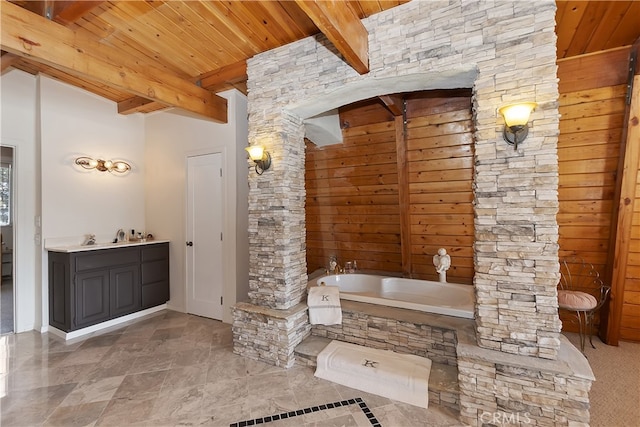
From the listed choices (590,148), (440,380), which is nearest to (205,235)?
(440,380)

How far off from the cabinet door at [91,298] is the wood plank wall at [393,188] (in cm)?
266

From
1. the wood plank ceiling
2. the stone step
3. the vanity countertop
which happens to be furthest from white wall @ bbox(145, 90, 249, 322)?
the stone step

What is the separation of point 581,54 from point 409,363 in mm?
3093

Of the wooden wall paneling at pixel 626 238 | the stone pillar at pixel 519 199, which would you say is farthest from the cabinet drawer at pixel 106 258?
the wooden wall paneling at pixel 626 238

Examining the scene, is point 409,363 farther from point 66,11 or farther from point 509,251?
point 66,11

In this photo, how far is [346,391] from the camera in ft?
7.02

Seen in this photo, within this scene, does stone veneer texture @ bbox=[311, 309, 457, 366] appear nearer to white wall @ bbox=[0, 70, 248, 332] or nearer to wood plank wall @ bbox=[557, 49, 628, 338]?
white wall @ bbox=[0, 70, 248, 332]

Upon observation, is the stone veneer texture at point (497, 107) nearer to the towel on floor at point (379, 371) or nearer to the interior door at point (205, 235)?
the towel on floor at point (379, 371)

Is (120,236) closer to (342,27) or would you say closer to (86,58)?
(86,58)

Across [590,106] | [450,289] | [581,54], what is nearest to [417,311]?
[450,289]

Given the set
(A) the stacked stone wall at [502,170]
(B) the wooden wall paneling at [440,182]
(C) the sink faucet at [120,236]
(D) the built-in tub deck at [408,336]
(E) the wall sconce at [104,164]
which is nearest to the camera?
(A) the stacked stone wall at [502,170]

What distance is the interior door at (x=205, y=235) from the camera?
3.58 m

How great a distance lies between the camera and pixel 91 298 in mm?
3199

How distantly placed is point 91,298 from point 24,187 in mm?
1526
